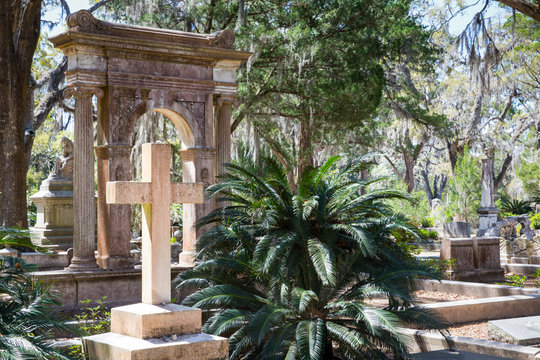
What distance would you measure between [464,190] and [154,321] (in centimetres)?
3324

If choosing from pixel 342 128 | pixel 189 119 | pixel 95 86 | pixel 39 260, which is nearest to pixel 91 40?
pixel 95 86

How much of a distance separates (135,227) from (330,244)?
14.9 m

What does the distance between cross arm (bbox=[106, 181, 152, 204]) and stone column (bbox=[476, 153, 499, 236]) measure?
814 inches

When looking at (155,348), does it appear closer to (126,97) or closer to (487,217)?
(126,97)

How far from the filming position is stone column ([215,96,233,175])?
1316 centimetres

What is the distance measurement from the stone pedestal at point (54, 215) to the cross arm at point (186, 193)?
36.1 ft

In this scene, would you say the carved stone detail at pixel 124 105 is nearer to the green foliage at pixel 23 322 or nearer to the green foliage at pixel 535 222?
the green foliage at pixel 23 322

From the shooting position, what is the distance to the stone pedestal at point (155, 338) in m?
5.16

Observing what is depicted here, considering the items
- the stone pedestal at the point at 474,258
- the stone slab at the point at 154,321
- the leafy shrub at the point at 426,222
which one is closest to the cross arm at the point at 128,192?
the stone slab at the point at 154,321

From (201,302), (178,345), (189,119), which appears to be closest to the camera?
(178,345)

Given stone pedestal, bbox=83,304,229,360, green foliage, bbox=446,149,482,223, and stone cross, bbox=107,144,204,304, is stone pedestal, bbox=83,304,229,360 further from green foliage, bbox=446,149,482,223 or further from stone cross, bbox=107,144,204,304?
green foliage, bbox=446,149,482,223

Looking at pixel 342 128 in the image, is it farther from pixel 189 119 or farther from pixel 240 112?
pixel 189 119

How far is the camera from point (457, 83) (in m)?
34.6

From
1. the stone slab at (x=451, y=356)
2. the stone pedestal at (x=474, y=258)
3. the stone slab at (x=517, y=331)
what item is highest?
the stone pedestal at (x=474, y=258)
